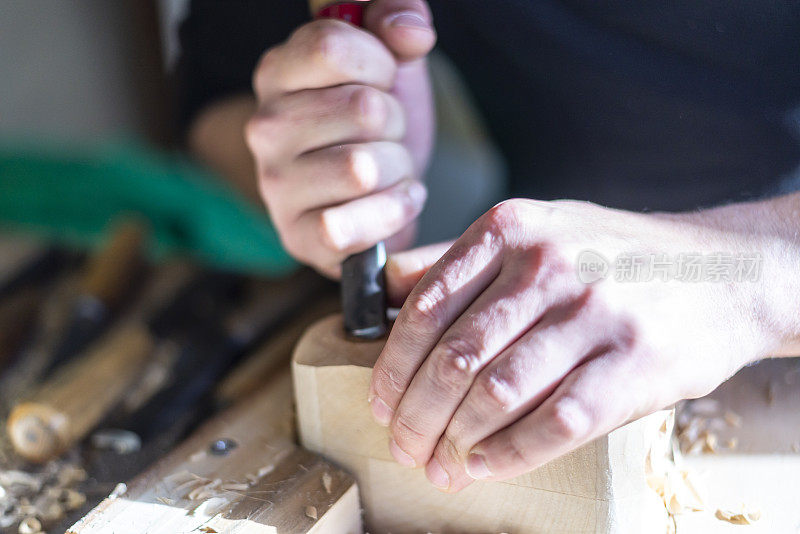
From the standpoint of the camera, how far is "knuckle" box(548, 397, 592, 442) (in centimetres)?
47

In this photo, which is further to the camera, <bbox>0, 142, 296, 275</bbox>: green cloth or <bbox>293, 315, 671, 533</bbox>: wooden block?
<bbox>0, 142, 296, 275</bbox>: green cloth

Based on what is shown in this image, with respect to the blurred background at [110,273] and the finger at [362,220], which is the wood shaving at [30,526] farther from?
the finger at [362,220]

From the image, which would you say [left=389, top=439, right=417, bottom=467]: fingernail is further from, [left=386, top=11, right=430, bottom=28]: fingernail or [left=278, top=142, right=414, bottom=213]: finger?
[left=386, top=11, right=430, bottom=28]: fingernail

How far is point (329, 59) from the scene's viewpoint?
26.9 inches

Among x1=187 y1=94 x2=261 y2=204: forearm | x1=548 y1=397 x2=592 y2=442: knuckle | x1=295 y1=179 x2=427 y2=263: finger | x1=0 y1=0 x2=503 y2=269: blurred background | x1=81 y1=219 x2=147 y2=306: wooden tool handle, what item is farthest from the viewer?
x1=0 y1=0 x2=503 y2=269: blurred background

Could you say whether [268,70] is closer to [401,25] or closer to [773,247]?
[401,25]

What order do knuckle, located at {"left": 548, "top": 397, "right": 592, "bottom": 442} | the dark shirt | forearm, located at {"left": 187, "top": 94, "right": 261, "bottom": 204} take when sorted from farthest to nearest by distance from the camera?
forearm, located at {"left": 187, "top": 94, "right": 261, "bottom": 204} < the dark shirt < knuckle, located at {"left": 548, "top": 397, "right": 592, "bottom": 442}

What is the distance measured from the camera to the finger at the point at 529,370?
1.60 feet

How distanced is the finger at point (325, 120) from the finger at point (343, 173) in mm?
12

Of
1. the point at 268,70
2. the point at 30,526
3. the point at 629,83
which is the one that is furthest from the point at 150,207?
the point at 629,83

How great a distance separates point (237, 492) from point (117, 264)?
21.2 inches

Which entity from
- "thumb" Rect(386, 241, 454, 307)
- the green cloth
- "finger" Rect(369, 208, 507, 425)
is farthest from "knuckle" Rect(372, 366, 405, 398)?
the green cloth

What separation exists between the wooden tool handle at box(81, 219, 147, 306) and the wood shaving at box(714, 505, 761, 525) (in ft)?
2.60

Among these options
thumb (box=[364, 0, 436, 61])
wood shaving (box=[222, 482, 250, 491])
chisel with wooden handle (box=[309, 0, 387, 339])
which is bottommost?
wood shaving (box=[222, 482, 250, 491])
